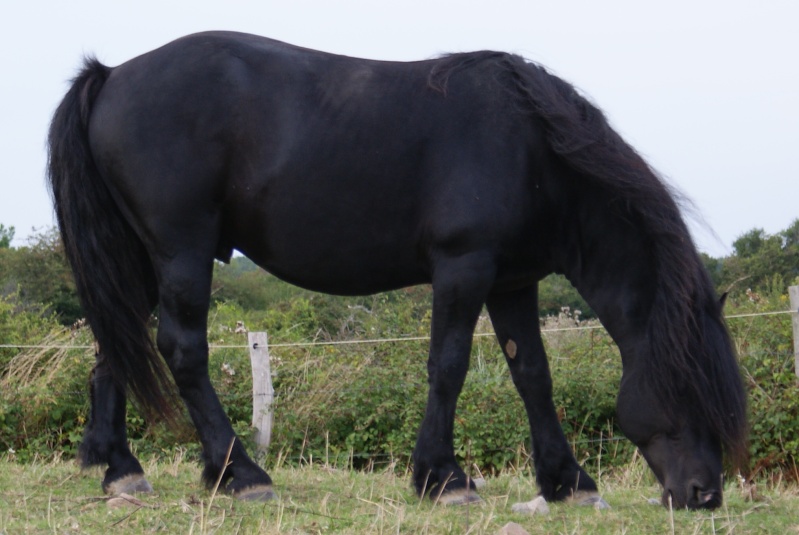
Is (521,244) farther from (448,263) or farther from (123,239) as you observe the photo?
(123,239)

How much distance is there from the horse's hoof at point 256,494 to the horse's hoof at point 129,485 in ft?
1.91

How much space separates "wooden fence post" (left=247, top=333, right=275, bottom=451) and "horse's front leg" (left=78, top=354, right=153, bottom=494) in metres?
3.71

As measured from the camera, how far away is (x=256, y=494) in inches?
175

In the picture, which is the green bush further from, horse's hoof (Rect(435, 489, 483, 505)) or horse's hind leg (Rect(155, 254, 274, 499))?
horse's hoof (Rect(435, 489, 483, 505))

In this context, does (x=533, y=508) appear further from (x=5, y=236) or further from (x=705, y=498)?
(x=5, y=236)

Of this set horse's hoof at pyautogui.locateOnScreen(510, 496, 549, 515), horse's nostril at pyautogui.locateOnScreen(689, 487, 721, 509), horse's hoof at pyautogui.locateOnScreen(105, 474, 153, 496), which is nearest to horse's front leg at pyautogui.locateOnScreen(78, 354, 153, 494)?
horse's hoof at pyautogui.locateOnScreen(105, 474, 153, 496)

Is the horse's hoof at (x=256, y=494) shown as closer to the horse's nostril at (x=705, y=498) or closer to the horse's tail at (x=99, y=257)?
the horse's tail at (x=99, y=257)

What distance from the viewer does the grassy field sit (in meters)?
3.71

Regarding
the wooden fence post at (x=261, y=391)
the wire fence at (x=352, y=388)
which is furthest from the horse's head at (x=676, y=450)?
the wooden fence post at (x=261, y=391)

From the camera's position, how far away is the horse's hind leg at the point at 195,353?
457 centimetres

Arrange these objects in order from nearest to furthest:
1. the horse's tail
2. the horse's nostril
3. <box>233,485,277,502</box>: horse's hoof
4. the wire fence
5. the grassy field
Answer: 1. the grassy field
2. the horse's nostril
3. <box>233,485,277,502</box>: horse's hoof
4. the horse's tail
5. the wire fence

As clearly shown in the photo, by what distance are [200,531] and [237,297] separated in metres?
24.2

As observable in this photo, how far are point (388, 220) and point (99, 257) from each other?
149 centimetres

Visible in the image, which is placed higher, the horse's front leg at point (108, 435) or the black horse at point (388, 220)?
the black horse at point (388, 220)
